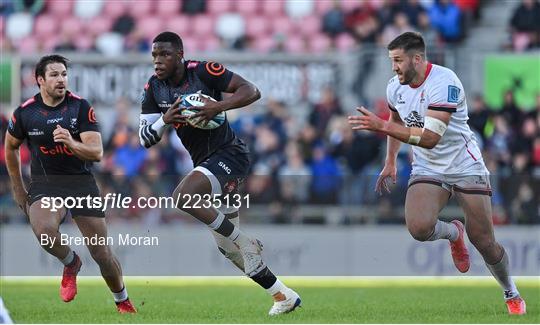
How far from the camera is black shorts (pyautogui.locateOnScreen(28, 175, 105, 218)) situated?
1192 cm

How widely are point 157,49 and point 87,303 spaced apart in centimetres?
336

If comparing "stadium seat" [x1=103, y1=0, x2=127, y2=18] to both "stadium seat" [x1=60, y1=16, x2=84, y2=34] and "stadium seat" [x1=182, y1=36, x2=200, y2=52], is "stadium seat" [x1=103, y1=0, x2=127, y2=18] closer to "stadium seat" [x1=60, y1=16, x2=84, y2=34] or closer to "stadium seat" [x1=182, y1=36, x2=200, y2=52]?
"stadium seat" [x1=60, y1=16, x2=84, y2=34]

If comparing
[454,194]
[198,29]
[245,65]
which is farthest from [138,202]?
[198,29]

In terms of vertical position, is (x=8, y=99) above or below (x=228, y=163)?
below

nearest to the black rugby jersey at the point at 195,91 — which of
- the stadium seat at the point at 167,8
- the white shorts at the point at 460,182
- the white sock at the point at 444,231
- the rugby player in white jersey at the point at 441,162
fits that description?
the rugby player in white jersey at the point at 441,162

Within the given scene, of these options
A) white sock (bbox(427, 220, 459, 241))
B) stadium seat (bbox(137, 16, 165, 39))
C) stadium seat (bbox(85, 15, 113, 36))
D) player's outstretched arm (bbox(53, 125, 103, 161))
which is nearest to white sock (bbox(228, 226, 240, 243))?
player's outstretched arm (bbox(53, 125, 103, 161))

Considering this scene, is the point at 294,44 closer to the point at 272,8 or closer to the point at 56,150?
the point at 272,8

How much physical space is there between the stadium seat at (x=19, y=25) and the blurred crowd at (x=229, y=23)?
2 cm

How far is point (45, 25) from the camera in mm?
26328

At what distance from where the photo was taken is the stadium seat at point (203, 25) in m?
25.3

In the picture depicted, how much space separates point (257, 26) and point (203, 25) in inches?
45.4

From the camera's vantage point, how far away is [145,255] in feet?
50.7

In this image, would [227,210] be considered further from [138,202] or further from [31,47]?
[31,47]

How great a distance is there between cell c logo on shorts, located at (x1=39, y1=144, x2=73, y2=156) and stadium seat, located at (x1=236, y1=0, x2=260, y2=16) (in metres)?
14.1
